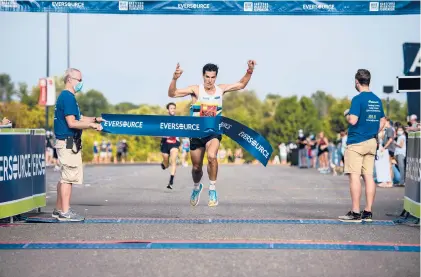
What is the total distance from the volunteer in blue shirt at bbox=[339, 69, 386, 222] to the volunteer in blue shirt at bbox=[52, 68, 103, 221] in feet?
11.3

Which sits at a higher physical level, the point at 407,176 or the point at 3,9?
the point at 3,9

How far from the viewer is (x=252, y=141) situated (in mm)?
13773

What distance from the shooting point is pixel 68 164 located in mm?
11539

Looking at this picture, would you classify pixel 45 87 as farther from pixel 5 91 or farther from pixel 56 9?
pixel 5 91

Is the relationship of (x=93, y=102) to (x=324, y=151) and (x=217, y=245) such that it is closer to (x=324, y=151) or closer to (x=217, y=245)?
(x=324, y=151)

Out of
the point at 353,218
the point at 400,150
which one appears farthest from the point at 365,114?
the point at 400,150

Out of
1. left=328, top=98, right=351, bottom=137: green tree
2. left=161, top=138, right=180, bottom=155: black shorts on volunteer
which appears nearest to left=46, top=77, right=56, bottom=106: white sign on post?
left=161, top=138, right=180, bottom=155: black shorts on volunteer

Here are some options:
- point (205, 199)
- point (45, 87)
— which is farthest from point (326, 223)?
point (45, 87)

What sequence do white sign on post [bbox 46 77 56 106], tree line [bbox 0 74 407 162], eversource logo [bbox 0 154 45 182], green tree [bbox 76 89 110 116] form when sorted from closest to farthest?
1. eversource logo [bbox 0 154 45 182]
2. white sign on post [bbox 46 77 56 106]
3. tree line [bbox 0 74 407 162]
4. green tree [bbox 76 89 110 116]

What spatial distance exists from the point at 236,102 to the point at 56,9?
14399 cm

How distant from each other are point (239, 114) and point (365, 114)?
344 ft

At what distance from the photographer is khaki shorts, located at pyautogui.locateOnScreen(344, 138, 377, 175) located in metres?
11.8

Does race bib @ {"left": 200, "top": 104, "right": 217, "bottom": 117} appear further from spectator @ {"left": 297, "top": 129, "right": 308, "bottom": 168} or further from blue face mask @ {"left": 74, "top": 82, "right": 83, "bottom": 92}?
spectator @ {"left": 297, "top": 129, "right": 308, "bottom": 168}

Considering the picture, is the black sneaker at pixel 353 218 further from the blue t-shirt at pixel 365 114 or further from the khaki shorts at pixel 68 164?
the khaki shorts at pixel 68 164
